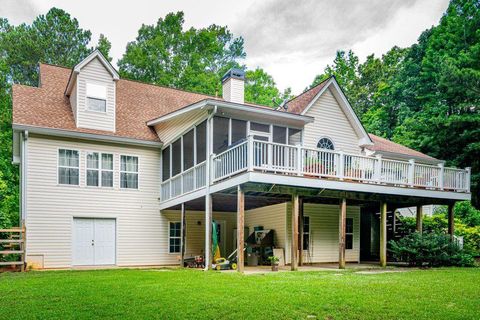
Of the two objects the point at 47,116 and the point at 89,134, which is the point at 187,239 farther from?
the point at 47,116

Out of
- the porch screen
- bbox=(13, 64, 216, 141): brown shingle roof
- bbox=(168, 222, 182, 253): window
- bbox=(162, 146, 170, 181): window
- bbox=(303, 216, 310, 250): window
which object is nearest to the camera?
the porch screen

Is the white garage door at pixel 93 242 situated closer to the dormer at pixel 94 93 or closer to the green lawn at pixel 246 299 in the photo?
the dormer at pixel 94 93

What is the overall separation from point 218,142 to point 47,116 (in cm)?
696

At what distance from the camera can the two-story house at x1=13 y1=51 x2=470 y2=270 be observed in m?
14.3

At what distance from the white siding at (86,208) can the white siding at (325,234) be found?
→ 20.1 feet

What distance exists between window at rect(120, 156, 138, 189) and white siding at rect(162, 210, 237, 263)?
1869 millimetres

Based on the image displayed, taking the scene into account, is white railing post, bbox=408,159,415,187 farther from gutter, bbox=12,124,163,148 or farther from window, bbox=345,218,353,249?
gutter, bbox=12,124,163,148

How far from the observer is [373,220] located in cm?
2006

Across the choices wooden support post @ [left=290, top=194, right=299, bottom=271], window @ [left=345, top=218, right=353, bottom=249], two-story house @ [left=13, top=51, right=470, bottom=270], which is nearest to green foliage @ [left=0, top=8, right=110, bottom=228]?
two-story house @ [left=13, top=51, right=470, bottom=270]

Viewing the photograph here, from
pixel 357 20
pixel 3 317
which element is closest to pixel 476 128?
pixel 357 20

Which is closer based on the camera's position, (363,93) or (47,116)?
(47,116)

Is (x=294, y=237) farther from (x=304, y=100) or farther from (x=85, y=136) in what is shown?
(x=85, y=136)

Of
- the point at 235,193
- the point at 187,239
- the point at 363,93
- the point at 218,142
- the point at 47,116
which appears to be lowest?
the point at 187,239

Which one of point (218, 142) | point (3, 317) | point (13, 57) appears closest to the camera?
point (3, 317)
